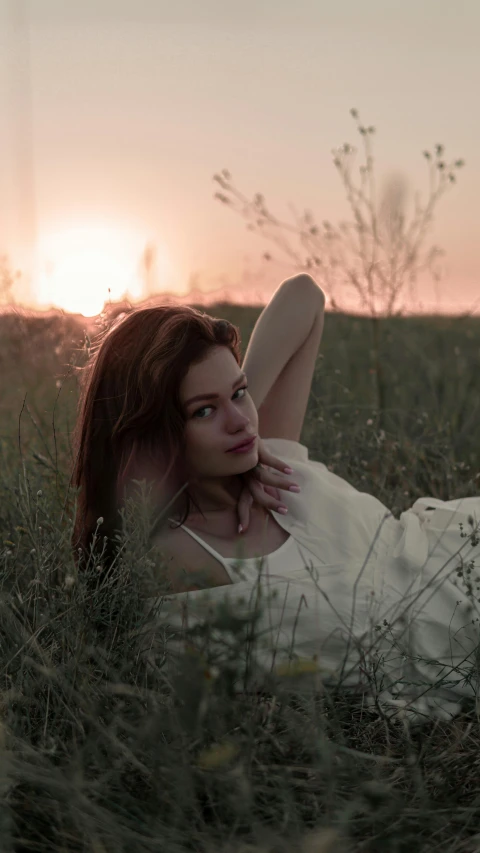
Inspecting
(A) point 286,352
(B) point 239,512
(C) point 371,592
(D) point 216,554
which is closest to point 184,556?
(D) point 216,554

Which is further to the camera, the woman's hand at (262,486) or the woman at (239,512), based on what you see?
the woman's hand at (262,486)

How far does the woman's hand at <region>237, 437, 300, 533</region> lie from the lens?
2209mm

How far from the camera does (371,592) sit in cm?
170

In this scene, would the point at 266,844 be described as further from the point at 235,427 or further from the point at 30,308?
the point at 30,308

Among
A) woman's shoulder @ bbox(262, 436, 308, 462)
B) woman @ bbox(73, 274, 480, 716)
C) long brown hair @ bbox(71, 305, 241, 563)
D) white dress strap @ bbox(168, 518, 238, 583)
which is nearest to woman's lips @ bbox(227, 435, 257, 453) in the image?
woman @ bbox(73, 274, 480, 716)

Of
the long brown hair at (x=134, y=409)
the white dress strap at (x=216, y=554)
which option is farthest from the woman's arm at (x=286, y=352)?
the white dress strap at (x=216, y=554)

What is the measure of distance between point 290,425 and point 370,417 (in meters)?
1.21

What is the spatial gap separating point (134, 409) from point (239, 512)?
1.25ft

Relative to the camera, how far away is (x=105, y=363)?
220 centimetres

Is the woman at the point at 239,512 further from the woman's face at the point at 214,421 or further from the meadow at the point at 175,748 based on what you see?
the meadow at the point at 175,748

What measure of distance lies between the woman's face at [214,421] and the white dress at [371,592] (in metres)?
0.20

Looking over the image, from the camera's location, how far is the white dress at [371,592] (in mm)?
1818

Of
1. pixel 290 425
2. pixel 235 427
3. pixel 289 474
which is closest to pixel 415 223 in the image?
pixel 290 425

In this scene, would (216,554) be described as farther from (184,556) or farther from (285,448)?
(285,448)
